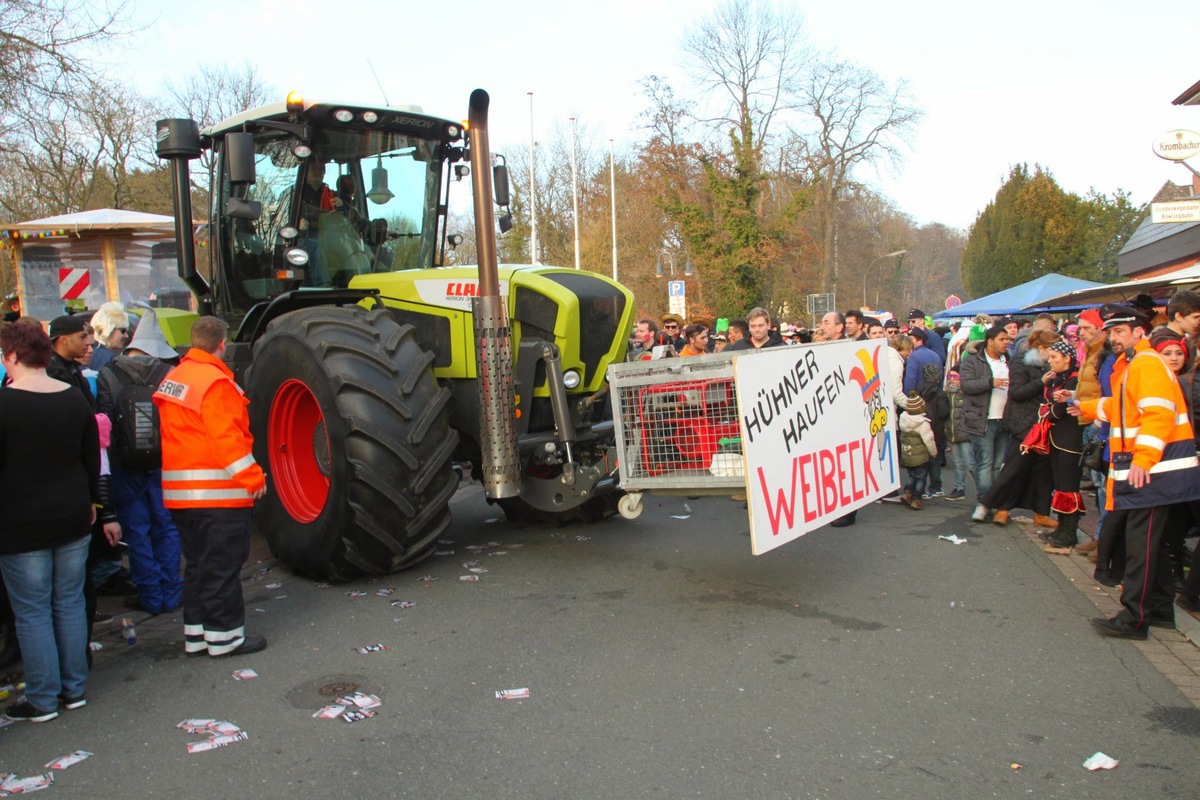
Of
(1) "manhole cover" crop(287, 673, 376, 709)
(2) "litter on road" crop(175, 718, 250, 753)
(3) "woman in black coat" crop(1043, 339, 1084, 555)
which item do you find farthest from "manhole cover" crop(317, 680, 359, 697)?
(3) "woman in black coat" crop(1043, 339, 1084, 555)

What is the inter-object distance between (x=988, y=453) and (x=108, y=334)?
7.69 meters

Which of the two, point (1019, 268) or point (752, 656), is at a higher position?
point (1019, 268)

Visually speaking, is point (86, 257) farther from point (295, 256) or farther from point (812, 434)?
point (812, 434)

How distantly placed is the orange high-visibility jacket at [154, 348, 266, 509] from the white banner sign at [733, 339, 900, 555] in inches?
108

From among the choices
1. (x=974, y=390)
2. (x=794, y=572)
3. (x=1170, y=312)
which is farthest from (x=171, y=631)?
(x=974, y=390)

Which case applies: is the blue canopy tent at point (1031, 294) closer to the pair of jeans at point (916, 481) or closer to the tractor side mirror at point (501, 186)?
the pair of jeans at point (916, 481)

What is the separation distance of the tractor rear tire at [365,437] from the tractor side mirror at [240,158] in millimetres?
925

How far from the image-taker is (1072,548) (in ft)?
23.2

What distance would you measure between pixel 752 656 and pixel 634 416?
162cm

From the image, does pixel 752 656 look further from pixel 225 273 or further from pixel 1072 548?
pixel 225 273

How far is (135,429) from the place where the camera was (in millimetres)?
5418

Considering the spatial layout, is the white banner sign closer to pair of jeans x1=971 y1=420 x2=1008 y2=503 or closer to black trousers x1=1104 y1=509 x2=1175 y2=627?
black trousers x1=1104 y1=509 x2=1175 y2=627

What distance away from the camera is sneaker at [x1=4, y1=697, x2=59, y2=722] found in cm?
407

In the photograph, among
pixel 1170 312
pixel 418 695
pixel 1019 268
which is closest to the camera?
pixel 418 695
